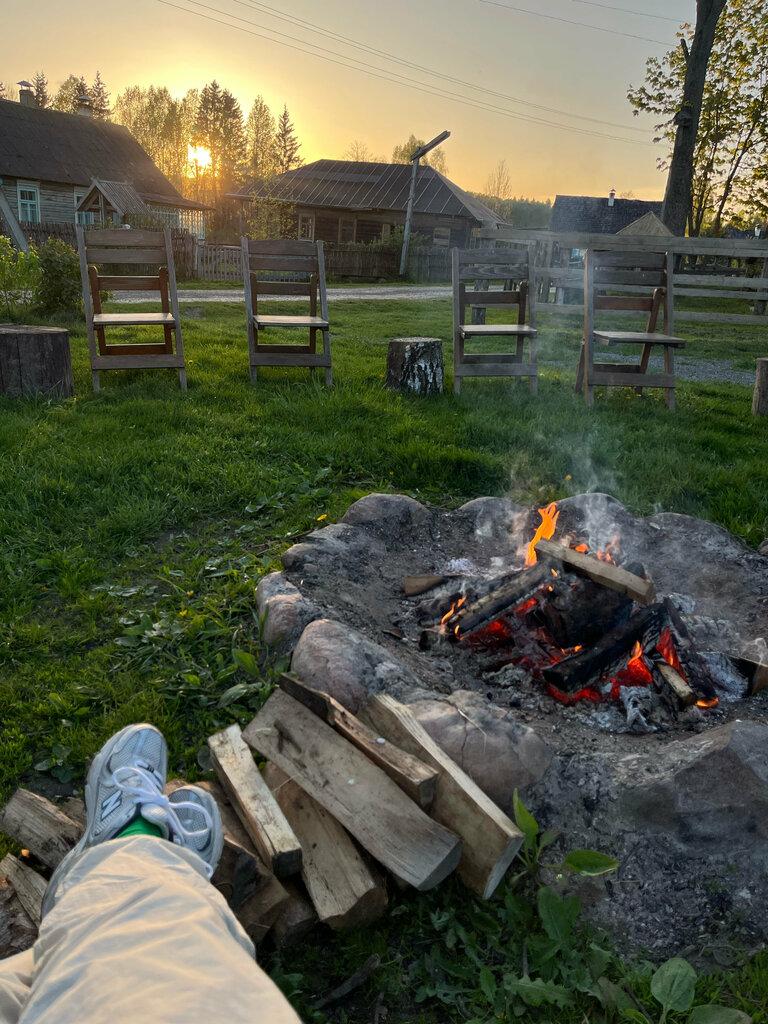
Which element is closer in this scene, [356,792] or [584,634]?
[356,792]

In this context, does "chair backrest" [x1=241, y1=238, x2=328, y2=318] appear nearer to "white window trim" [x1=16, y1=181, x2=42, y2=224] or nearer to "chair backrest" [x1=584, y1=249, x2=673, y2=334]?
"chair backrest" [x1=584, y1=249, x2=673, y2=334]

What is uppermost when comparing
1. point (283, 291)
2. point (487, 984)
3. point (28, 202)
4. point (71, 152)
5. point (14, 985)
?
point (71, 152)

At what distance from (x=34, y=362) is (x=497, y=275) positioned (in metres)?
4.42

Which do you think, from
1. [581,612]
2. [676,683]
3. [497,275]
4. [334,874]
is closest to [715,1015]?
[334,874]

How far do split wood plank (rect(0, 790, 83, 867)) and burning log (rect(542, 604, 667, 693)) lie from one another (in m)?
1.64

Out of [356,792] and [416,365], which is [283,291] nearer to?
[416,365]

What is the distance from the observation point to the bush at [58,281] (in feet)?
33.5

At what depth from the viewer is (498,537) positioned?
13.1 feet

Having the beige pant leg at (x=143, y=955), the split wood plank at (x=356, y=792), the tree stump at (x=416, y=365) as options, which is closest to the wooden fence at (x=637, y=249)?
the tree stump at (x=416, y=365)

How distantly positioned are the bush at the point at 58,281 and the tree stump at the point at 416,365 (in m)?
5.68

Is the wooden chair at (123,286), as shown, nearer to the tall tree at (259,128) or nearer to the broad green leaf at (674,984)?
the broad green leaf at (674,984)

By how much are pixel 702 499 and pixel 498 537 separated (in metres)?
A: 1.58

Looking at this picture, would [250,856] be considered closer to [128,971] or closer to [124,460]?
[128,971]

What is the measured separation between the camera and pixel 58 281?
10.4m
